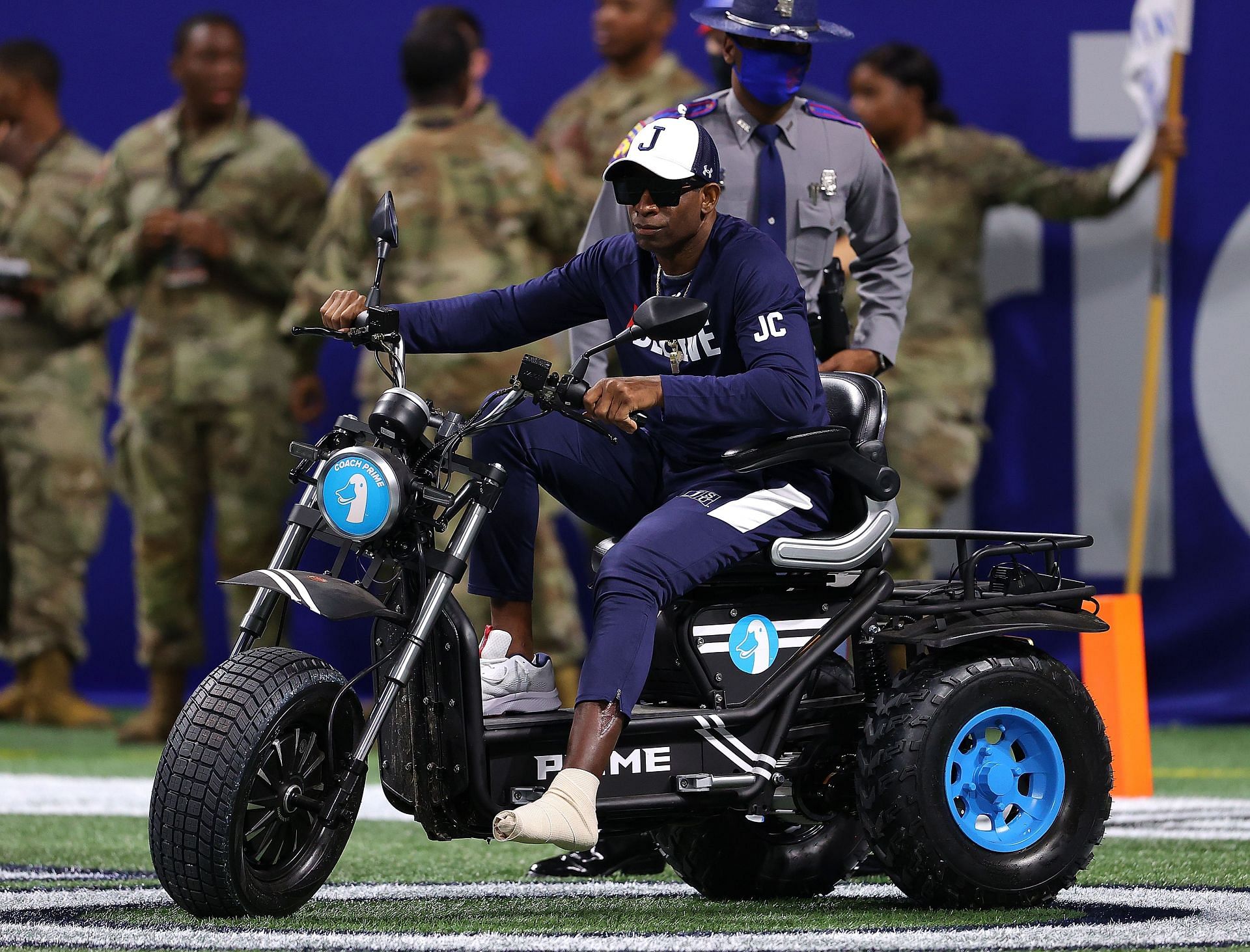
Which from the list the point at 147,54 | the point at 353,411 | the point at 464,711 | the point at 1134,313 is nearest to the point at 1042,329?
the point at 1134,313

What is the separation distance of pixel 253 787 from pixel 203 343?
5.19 m

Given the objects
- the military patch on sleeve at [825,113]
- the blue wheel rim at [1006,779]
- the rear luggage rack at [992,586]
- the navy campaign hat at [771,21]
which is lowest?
the blue wheel rim at [1006,779]

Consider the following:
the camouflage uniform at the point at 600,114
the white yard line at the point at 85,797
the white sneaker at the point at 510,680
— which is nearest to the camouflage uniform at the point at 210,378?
the camouflage uniform at the point at 600,114

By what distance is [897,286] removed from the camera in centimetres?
573

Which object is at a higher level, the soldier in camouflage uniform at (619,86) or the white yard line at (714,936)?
the soldier in camouflage uniform at (619,86)

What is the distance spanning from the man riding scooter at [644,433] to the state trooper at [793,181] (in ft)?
2.52

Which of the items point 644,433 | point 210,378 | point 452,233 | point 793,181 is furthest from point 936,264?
point 644,433

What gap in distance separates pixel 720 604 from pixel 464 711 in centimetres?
63

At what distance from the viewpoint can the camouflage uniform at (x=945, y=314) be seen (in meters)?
8.67

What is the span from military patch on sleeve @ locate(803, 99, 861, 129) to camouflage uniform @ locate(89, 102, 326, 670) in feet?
12.4

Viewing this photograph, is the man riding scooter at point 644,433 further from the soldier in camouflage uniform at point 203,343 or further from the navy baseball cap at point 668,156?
the soldier in camouflage uniform at point 203,343

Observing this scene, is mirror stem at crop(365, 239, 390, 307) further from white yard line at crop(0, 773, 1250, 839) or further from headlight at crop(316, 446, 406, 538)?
white yard line at crop(0, 773, 1250, 839)

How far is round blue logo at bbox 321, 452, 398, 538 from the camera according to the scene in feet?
12.9

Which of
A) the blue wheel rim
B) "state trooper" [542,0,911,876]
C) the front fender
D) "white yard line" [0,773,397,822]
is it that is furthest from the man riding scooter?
"white yard line" [0,773,397,822]
